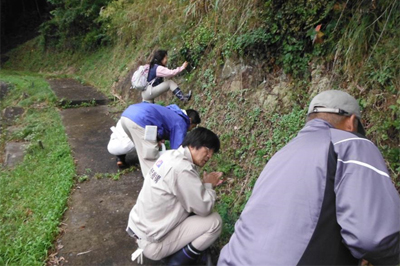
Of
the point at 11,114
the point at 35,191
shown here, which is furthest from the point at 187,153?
the point at 11,114

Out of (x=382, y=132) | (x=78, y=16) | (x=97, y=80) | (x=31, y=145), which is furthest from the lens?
(x=78, y=16)

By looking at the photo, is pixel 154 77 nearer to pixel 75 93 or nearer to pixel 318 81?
pixel 318 81

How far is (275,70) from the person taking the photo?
4430mm

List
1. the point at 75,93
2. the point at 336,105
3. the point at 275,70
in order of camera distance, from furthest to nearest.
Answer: the point at 75,93, the point at 275,70, the point at 336,105

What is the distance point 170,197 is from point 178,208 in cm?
14

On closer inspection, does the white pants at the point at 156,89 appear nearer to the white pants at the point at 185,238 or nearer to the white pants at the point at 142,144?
the white pants at the point at 142,144

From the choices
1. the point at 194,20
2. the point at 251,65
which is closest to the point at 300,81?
the point at 251,65

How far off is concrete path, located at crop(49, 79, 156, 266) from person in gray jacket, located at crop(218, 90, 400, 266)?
1979 millimetres

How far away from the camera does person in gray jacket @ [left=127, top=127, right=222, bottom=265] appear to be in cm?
264

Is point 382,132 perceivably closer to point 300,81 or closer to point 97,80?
point 300,81

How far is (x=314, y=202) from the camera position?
4.67ft

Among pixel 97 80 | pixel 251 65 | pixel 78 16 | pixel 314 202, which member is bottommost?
pixel 97 80

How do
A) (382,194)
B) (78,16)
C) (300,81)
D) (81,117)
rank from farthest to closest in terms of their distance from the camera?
(78,16)
(81,117)
(300,81)
(382,194)

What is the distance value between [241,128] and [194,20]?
Result: 3562mm
